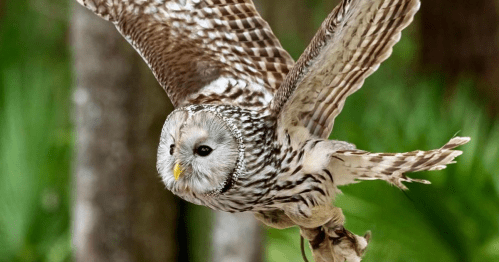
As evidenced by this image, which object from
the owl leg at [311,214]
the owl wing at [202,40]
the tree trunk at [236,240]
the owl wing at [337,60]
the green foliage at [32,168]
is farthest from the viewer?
the green foliage at [32,168]

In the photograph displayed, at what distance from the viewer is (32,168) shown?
5.48m

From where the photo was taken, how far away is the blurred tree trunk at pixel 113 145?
462cm

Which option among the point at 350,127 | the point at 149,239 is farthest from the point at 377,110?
the point at 149,239

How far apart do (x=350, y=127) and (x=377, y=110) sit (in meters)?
0.93

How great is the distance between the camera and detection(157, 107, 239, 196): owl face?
190cm

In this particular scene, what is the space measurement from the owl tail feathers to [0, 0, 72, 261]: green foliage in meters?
3.80

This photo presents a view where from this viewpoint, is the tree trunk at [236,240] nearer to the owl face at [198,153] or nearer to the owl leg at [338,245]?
the owl leg at [338,245]

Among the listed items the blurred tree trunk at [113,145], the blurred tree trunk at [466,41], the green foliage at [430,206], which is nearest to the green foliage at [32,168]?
the blurred tree trunk at [113,145]

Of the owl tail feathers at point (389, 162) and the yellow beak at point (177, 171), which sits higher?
the owl tail feathers at point (389, 162)

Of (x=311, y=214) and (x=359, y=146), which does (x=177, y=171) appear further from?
(x=359, y=146)

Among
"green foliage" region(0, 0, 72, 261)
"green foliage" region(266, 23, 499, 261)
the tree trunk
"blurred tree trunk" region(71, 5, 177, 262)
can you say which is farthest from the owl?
"green foliage" region(0, 0, 72, 261)

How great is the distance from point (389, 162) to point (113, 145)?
302 cm

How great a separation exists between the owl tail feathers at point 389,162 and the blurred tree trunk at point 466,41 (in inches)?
179

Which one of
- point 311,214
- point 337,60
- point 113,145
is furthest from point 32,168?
point 337,60
